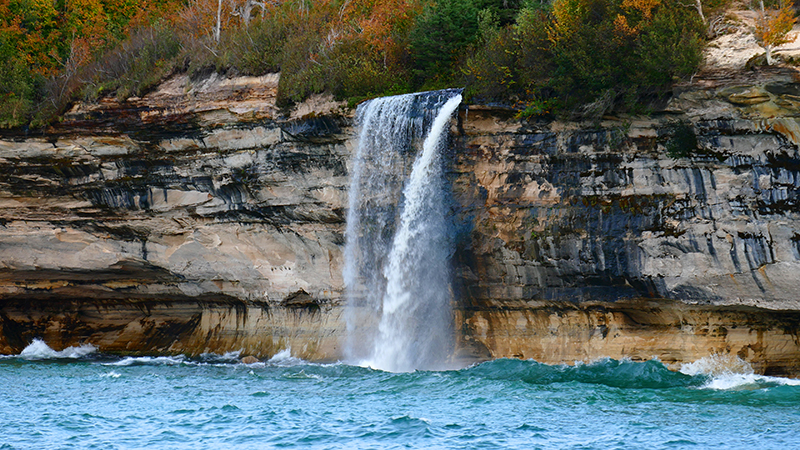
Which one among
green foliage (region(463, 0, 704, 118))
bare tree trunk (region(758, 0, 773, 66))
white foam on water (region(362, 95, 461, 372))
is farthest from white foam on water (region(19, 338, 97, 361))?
bare tree trunk (region(758, 0, 773, 66))

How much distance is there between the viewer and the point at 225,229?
75.6 feet

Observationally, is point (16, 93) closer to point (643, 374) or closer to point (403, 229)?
point (403, 229)

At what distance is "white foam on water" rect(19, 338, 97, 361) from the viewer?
24.7 metres

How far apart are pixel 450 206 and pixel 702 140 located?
20.8ft

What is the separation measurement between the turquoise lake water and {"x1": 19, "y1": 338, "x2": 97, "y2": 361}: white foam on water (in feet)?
14.8

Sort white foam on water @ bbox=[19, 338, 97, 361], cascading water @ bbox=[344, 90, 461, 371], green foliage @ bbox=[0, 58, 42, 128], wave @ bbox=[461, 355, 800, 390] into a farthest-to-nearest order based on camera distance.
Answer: white foam on water @ bbox=[19, 338, 97, 361] → green foliage @ bbox=[0, 58, 42, 128] → cascading water @ bbox=[344, 90, 461, 371] → wave @ bbox=[461, 355, 800, 390]

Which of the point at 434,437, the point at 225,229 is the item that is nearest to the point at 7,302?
the point at 225,229

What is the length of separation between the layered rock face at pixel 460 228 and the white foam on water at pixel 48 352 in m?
0.35

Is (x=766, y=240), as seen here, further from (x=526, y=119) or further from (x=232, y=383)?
(x=232, y=383)

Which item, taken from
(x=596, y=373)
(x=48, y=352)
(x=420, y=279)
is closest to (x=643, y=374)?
(x=596, y=373)

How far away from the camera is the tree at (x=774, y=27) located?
1506cm

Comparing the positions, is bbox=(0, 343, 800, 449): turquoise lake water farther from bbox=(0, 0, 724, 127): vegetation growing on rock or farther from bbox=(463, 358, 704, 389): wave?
bbox=(0, 0, 724, 127): vegetation growing on rock

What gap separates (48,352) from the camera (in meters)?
25.5

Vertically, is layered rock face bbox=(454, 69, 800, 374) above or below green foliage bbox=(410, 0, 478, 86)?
below
